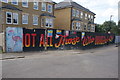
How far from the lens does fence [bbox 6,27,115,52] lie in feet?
38.9

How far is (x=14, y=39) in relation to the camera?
38.9 feet

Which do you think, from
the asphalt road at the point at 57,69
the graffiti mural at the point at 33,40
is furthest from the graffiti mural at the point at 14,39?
the asphalt road at the point at 57,69

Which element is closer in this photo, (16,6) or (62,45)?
(62,45)

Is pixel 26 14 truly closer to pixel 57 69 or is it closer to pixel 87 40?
pixel 87 40

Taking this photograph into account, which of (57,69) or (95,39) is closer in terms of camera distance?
(57,69)

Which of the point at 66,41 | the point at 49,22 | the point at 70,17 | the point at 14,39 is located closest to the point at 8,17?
the point at 49,22

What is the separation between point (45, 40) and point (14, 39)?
3481mm

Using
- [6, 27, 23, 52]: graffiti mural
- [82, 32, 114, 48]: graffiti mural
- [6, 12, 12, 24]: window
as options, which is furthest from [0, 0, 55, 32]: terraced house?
[82, 32, 114, 48]: graffiti mural

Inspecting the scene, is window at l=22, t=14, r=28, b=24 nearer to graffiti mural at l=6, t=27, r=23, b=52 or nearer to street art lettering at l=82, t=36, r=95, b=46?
graffiti mural at l=6, t=27, r=23, b=52

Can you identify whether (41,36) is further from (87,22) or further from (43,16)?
(87,22)

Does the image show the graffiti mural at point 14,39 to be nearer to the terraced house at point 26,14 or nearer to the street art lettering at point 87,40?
the terraced house at point 26,14

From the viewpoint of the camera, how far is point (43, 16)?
80.2ft

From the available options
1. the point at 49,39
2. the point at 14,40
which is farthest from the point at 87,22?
the point at 14,40

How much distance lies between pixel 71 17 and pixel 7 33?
19.8m
